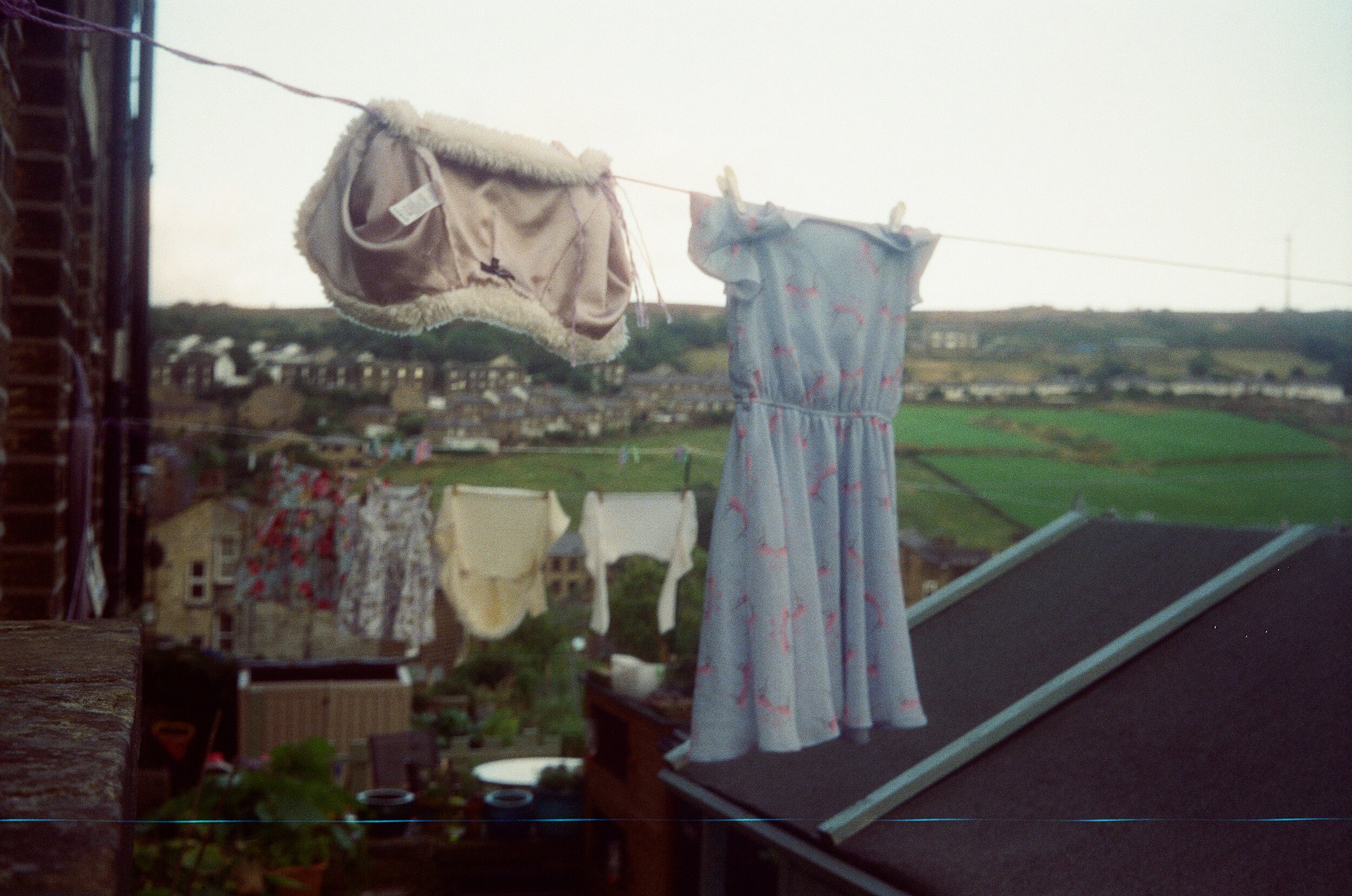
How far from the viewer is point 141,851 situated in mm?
3486

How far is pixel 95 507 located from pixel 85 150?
90 cm

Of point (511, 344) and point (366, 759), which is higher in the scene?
point (511, 344)

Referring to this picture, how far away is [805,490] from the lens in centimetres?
170

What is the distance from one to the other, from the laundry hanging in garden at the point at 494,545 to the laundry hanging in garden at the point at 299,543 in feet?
1.98

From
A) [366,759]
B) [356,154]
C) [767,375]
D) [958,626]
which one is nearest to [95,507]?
[356,154]

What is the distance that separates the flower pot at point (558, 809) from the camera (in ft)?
19.2

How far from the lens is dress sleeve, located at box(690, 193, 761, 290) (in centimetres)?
165

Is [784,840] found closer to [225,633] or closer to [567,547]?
[567,547]

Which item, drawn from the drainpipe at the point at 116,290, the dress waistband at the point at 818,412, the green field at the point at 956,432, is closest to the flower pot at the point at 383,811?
the drainpipe at the point at 116,290

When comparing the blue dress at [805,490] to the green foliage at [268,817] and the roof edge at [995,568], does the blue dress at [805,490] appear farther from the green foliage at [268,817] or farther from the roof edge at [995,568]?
the green foliage at [268,817]

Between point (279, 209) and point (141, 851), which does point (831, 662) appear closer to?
point (141, 851)

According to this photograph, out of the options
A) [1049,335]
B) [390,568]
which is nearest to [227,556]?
[390,568]

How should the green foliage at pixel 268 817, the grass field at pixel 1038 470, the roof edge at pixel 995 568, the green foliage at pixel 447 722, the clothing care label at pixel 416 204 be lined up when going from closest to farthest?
1. the clothing care label at pixel 416 204
2. the roof edge at pixel 995 568
3. the green foliage at pixel 268 817
4. the grass field at pixel 1038 470
5. the green foliage at pixel 447 722

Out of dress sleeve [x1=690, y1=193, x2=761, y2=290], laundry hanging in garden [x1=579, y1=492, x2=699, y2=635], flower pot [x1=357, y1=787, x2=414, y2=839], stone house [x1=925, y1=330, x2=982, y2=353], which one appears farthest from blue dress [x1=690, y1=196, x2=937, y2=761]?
stone house [x1=925, y1=330, x2=982, y2=353]
